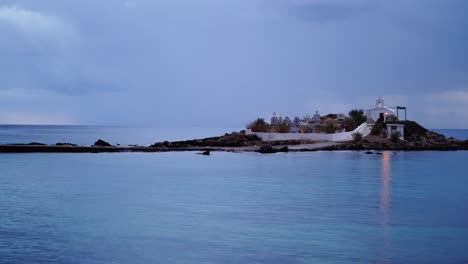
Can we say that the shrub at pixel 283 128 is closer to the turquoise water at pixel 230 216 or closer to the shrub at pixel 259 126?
the shrub at pixel 259 126

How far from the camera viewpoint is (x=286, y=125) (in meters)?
80.2

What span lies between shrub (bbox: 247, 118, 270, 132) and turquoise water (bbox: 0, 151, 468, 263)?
3633 cm

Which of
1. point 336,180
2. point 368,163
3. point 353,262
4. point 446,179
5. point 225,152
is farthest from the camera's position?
point 225,152

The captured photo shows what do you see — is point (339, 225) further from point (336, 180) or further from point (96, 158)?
point (96, 158)

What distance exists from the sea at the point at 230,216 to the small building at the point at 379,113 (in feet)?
128

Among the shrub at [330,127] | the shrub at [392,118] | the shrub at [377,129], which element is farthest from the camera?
the shrub at [392,118]

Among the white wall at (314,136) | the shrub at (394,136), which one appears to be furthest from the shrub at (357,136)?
the shrub at (394,136)

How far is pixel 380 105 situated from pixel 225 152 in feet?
95.3

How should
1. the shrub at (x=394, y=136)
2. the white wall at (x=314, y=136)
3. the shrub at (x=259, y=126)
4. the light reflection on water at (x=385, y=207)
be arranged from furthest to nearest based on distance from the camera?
the shrub at (x=259, y=126), the shrub at (x=394, y=136), the white wall at (x=314, y=136), the light reflection on water at (x=385, y=207)

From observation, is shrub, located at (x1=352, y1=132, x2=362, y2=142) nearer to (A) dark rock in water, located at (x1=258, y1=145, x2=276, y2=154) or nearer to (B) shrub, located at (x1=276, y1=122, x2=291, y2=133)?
(B) shrub, located at (x1=276, y1=122, x2=291, y2=133)

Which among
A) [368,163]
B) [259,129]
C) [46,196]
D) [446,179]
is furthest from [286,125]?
[46,196]

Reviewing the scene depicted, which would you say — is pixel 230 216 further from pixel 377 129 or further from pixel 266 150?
pixel 377 129

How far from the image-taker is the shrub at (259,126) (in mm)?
78188

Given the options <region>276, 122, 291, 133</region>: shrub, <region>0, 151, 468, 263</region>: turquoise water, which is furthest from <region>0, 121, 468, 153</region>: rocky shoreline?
<region>0, 151, 468, 263</region>: turquoise water
